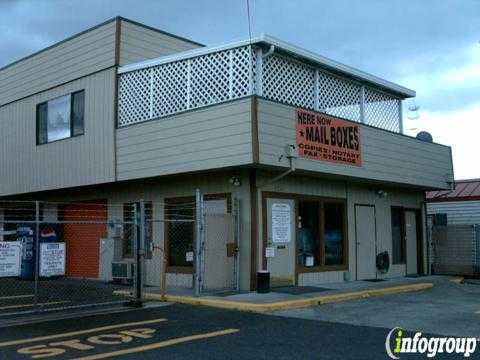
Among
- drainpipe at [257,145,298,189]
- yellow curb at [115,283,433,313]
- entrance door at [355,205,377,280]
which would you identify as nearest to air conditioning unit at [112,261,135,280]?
yellow curb at [115,283,433,313]

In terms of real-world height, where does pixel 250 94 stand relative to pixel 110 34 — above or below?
below

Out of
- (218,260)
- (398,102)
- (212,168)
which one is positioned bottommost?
(218,260)

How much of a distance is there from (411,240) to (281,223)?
712 cm

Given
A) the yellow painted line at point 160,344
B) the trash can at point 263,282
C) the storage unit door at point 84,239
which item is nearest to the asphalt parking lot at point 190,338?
the yellow painted line at point 160,344

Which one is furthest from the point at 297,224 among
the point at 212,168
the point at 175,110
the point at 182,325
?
the point at 182,325

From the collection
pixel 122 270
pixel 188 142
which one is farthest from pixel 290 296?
pixel 122 270

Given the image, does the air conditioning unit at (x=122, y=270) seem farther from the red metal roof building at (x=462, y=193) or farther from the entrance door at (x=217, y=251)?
the red metal roof building at (x=462, y=193)

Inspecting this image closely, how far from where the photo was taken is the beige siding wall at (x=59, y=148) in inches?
641

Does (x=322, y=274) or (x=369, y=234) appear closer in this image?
(x=322, y=274)

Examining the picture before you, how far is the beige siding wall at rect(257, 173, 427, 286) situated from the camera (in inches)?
571

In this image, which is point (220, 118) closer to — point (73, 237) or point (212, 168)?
point (212, 168)

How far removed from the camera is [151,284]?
15.5 meters

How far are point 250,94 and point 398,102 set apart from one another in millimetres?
7135

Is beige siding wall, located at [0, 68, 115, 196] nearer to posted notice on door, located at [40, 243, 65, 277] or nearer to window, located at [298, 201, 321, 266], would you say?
posted notice on door, located at [40, 243, 65, 277]
